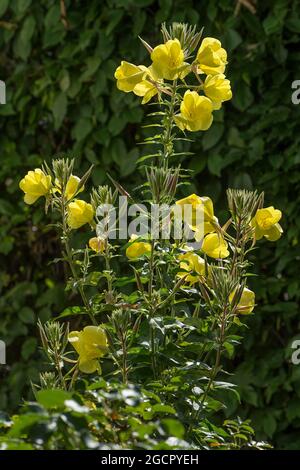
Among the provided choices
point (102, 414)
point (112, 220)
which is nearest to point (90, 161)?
point (112, 220)

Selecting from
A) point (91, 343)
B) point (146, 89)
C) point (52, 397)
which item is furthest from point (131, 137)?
point (52, 397)

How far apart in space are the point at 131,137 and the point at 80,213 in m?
Answer: 1.62

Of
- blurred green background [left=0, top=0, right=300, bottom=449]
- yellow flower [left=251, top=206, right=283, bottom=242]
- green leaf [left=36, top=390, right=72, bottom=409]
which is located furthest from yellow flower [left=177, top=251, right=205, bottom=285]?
blurred green background [left=0, top=0, right=300, bottom=449]

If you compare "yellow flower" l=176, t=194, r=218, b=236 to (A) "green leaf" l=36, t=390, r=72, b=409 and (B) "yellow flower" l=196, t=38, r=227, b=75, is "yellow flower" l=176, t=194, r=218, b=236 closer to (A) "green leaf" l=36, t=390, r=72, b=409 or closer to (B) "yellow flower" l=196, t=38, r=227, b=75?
(B) "yellow flower" l=196, t=38, r=227, b=75

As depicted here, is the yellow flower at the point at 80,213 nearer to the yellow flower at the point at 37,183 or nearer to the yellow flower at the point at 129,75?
the yellow flower at the point at 37,183

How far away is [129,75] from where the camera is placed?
1.96 m

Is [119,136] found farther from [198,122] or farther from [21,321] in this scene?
[198,122]

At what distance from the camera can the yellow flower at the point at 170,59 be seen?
1.87m

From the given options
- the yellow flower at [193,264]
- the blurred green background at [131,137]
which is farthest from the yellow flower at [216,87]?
the blurred green background at [131,137]

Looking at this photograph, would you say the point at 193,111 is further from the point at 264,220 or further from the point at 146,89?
the point at 264,220

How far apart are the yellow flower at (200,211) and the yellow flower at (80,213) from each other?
0.62 feet

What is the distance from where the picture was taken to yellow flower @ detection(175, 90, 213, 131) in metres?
1.92
